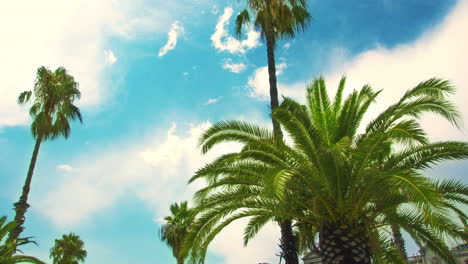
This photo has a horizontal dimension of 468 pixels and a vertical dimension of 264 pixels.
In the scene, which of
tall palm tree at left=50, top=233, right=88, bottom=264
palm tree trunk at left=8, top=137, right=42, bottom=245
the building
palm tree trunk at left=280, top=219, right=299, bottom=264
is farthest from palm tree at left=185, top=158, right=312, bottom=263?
tall palm tree at left=50, top=233, right=88, bottom=264

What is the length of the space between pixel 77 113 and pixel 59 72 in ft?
9.65

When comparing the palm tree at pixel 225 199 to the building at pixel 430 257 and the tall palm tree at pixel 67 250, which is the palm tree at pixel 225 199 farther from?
the tall palm tree at pixel 67 250

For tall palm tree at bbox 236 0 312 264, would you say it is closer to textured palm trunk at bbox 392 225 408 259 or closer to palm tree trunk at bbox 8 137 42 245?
textured palm trunk at bbox 392 225 408 259

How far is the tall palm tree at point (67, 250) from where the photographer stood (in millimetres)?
32719

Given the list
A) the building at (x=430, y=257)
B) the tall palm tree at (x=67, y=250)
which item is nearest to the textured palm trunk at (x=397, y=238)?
the building at (x=430, y=257)

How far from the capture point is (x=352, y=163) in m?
9.38

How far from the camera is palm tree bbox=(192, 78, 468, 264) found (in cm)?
926

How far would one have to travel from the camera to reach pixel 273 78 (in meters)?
13.9

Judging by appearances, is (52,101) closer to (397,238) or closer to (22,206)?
(22,206)

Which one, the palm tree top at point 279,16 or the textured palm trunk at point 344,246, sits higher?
the palm tree top at point 279,16

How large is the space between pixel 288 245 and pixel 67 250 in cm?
2884

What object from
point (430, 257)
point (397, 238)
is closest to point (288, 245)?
point (397, 238)

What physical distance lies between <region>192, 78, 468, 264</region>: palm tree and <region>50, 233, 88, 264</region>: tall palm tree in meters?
28.2

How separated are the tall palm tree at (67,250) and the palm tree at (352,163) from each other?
28235 millimetres
